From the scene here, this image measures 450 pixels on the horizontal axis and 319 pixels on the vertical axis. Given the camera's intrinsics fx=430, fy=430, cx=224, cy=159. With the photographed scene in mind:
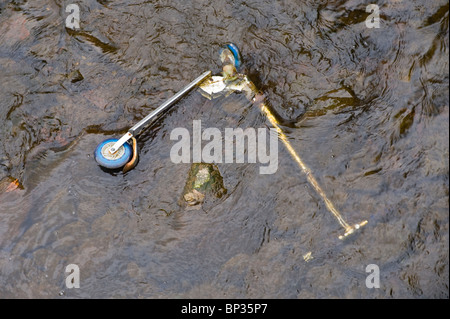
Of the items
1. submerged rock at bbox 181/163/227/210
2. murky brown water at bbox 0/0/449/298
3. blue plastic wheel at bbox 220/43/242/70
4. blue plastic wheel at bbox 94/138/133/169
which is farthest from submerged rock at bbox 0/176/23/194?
blue plastic wheel at bbox 220/43/242/70

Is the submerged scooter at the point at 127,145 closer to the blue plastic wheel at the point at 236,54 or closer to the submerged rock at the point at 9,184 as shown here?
the blue plastic wheel at the point at 236,54

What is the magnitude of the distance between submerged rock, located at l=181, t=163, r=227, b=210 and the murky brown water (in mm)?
78

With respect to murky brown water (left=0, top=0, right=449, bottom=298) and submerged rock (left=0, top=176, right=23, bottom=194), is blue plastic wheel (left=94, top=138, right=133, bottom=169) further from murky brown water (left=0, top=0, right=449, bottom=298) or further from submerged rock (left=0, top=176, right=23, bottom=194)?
submerged rock (left=0, top=176, right=23, bottom=194)

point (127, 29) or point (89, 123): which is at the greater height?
point (127, 29)

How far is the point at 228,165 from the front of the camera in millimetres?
4234

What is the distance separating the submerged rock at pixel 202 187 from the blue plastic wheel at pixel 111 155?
0.63 m

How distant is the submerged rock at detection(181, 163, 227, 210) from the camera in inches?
161

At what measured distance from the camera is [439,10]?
4484 mm

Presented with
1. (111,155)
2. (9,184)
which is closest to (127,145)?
(111,155)

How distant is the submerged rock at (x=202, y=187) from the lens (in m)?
4.09
